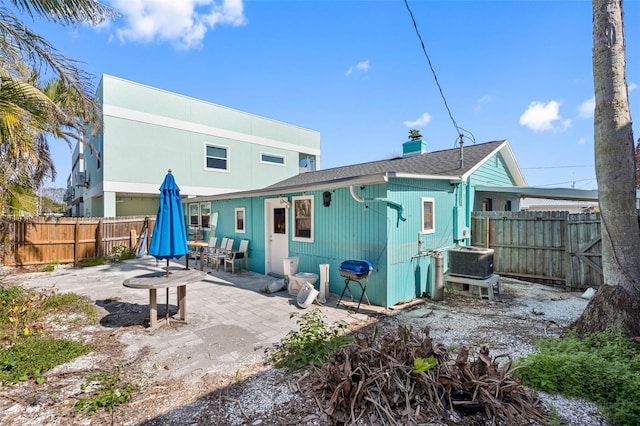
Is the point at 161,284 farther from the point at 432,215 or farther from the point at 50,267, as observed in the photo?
the point at 50,267

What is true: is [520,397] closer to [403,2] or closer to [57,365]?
[57,365]

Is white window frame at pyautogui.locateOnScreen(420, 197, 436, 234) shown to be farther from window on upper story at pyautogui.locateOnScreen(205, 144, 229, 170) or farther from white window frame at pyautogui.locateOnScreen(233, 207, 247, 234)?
window on upper story at pyautogui.locateOnScreen(205, 144, 229, 170)

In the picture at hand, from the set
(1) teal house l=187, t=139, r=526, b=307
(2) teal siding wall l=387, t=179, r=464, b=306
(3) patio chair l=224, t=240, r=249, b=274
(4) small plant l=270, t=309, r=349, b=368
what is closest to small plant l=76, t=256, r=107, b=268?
(1) teal house l=187, t=139, r=526, b=307

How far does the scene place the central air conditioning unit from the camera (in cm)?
610

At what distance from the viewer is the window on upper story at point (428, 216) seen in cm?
646

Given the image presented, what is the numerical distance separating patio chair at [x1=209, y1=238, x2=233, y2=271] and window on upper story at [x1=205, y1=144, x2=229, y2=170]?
5.87 meters

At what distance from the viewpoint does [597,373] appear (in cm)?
269

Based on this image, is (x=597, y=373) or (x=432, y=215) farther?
(x=432, y=215)

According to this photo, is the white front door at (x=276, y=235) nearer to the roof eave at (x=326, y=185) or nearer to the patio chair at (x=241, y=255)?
the roof eave at (x=326, y=185)

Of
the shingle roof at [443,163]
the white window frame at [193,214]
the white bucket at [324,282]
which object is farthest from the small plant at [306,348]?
the white window frame at [193,214]

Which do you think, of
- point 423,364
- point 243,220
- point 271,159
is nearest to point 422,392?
point 423,364

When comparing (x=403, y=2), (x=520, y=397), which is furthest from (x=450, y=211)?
(x=520, y=397)

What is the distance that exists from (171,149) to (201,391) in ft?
40.3

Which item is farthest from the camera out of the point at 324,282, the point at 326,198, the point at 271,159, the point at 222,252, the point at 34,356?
the point at 271,159
